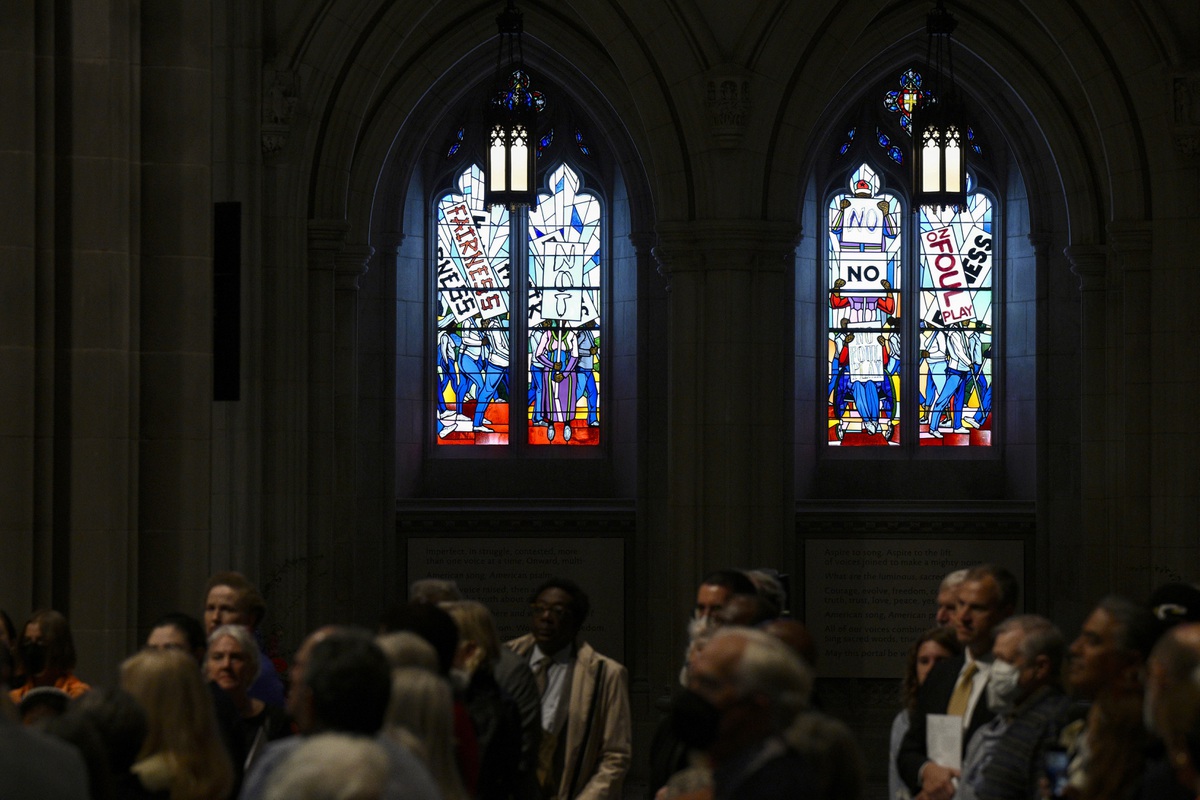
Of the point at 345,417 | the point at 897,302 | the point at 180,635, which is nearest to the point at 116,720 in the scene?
the point at 180,635

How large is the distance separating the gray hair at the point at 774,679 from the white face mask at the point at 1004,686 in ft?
5.21

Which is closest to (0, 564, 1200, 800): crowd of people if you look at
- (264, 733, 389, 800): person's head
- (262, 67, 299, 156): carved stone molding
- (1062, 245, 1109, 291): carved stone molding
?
(264, 733, 389, 800): person's head

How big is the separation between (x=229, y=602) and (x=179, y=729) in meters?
2.00

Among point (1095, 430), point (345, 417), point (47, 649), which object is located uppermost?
point (345, 417)

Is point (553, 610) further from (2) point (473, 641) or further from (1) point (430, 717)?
(1) point (430, 717)

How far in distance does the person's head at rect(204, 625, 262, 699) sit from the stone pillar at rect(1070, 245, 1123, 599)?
351 inches

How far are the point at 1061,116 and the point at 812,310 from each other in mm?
2839

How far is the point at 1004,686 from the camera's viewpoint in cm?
498

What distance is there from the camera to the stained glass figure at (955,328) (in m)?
16.8

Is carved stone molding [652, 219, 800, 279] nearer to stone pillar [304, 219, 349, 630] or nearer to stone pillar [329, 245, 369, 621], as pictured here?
stone pillar [304, 219, 349, 630]

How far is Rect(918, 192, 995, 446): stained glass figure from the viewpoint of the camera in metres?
16.8

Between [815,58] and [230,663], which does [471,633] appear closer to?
[230,663]

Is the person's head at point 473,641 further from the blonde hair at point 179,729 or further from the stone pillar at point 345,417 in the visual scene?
the stone pillar at point 345,417

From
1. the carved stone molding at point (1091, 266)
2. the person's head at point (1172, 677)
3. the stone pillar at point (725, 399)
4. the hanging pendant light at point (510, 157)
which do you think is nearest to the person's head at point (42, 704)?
the person's head at point (1172, 677)
